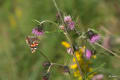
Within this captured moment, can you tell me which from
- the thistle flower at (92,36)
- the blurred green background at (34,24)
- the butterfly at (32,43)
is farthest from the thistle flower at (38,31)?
the blurred green background at (34,24)

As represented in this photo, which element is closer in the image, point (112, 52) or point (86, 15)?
point (112, 52)

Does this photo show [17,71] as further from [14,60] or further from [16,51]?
[16,51]

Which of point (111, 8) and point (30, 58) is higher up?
point (111, 8)

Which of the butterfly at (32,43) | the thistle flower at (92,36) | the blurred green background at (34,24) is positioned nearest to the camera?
the butterfly at (32,43)

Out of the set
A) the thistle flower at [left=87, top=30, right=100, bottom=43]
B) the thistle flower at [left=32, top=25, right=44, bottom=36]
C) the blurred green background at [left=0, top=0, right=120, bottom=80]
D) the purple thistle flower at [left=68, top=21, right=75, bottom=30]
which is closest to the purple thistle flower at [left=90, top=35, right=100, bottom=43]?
the thistle flower at [left=87, top=30, right=100, bottom=43]

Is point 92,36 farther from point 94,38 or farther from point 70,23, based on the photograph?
point 70,23

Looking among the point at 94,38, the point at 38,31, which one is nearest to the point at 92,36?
the point at 94,38

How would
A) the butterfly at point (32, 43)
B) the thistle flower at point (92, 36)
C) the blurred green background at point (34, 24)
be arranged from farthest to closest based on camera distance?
the blurred green background at point (34, 24)
the thistle flower at point (92, 36)
the butterfly at point (32, 43)

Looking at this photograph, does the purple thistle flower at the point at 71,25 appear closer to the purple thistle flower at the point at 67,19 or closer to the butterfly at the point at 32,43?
the purple thistle flower at the point at 67,19

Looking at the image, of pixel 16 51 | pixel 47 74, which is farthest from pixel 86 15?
pixel 47 74

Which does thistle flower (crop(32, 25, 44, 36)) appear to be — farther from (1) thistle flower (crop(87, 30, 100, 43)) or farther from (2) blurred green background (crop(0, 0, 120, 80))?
(2) blurred green background (crop(0, 0, 120, 80))

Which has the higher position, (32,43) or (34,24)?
(32,43)
